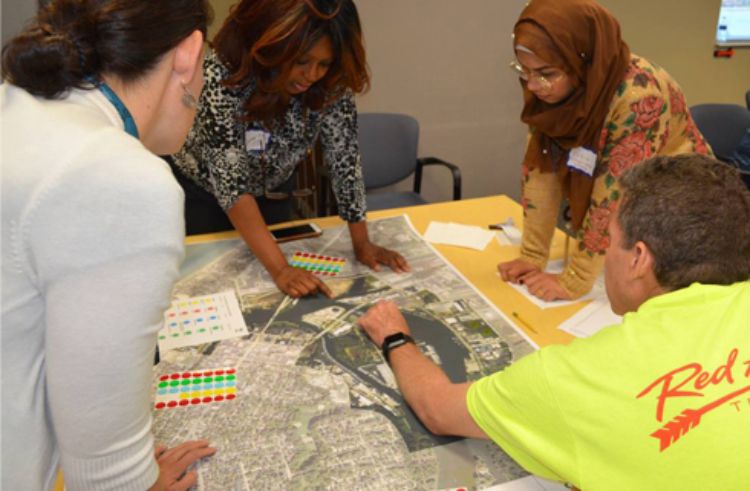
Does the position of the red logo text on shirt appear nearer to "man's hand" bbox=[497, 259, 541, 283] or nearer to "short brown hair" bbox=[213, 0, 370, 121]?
"man's hand" bbox=[497, 259, 541, 283]

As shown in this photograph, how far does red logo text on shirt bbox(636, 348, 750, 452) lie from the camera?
714mm

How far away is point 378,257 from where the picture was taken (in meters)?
1.71

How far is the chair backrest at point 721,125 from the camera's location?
3115mm

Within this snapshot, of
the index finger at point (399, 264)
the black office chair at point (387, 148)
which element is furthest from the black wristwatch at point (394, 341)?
the black office chair at point (387, 148)

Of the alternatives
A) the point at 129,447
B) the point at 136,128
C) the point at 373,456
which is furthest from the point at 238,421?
the point at 136,128

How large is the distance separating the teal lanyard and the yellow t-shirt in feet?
2.14

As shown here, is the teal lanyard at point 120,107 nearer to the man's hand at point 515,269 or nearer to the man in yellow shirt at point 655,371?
the man in yellow shirt at point 655,371

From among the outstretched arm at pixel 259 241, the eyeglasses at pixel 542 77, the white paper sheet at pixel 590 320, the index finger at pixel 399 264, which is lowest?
the white paper sheet at pixel 590 320

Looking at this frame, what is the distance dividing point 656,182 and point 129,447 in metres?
0.86

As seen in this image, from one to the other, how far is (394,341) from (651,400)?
2.02 feet

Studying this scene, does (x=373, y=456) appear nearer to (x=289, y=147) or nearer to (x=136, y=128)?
(x=136, y=128)

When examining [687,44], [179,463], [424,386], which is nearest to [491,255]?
[424,386]

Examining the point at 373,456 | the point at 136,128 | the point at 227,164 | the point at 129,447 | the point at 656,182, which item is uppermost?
the point at 136,128

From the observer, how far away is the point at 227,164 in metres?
1.56
